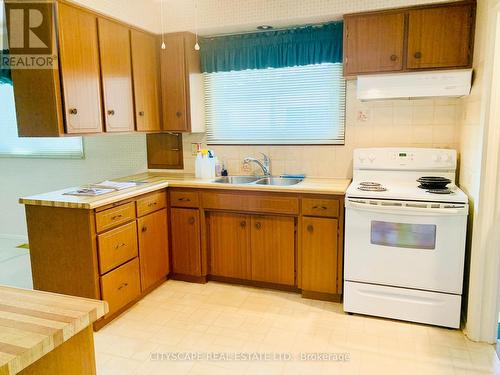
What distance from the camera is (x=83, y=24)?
8.67ft

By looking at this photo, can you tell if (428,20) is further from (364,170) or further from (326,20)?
(364,170)

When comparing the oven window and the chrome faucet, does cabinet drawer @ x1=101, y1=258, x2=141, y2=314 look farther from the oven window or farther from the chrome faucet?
the oven window

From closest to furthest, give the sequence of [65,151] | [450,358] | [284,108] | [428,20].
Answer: [450,358], [428,20], [284,108], [65,151]

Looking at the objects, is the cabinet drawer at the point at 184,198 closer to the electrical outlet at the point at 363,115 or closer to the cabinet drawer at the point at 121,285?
the cabinet drawer at the point at 121,285

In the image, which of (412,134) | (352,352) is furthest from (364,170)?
(352,352)

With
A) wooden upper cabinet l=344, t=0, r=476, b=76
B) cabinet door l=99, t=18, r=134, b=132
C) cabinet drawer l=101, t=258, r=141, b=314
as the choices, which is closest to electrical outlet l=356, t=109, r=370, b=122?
wooden upper cabinet l=344, t=0, r=476, b=76

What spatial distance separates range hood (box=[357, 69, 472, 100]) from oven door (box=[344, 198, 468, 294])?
2.75 ft

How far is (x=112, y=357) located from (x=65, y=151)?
9.14ft

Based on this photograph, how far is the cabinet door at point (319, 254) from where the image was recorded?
2.86 meters

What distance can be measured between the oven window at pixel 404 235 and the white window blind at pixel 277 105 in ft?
3.33

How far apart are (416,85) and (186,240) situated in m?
2.19

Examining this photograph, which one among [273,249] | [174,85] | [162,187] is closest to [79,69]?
[174,85]

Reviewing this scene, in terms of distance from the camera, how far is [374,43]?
111 inches

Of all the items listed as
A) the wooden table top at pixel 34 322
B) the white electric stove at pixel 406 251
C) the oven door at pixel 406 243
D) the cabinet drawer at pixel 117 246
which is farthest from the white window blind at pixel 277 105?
the wooden table top at pixel 34 322
